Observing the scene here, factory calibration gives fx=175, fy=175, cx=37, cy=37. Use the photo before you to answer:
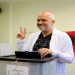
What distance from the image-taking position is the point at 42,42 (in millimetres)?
1695

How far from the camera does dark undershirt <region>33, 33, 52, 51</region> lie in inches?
64.2

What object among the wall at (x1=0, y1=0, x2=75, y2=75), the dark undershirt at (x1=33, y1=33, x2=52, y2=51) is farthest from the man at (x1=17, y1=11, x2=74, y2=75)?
the wall at (x1=0, y1=0, x2=75, y2=75)

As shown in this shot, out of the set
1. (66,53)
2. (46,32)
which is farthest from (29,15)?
(66,53)

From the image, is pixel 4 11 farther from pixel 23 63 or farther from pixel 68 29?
pixel 23 63

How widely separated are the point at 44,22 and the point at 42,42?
0.20 metres

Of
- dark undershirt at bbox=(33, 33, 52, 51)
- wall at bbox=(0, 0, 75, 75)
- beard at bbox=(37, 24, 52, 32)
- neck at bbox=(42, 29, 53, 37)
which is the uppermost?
wall at bbox=(0, 0, 75, 75)

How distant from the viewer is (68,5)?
332 centimetres

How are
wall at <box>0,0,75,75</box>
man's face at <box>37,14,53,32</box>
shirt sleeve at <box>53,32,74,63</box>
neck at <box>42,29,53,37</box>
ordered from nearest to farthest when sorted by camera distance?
shirt sleeve at <box>53,32,74,63</box> < man's face at <box>37,14,53,32</box> < neck at <box>42,29,53,37</box> < wall at <box>0,0,75,75</box>

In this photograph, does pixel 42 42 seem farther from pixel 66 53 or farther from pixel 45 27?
pixel 66 53

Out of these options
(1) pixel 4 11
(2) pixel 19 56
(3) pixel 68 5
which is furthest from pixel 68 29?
(2) pixel 19 56

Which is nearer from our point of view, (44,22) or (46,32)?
(44,22)

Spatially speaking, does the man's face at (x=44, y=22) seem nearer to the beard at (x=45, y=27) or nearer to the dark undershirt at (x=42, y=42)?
the beard at (x=45, y=27)

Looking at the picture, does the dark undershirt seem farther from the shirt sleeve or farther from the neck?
the shirt sleeve

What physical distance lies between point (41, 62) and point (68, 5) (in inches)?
102
